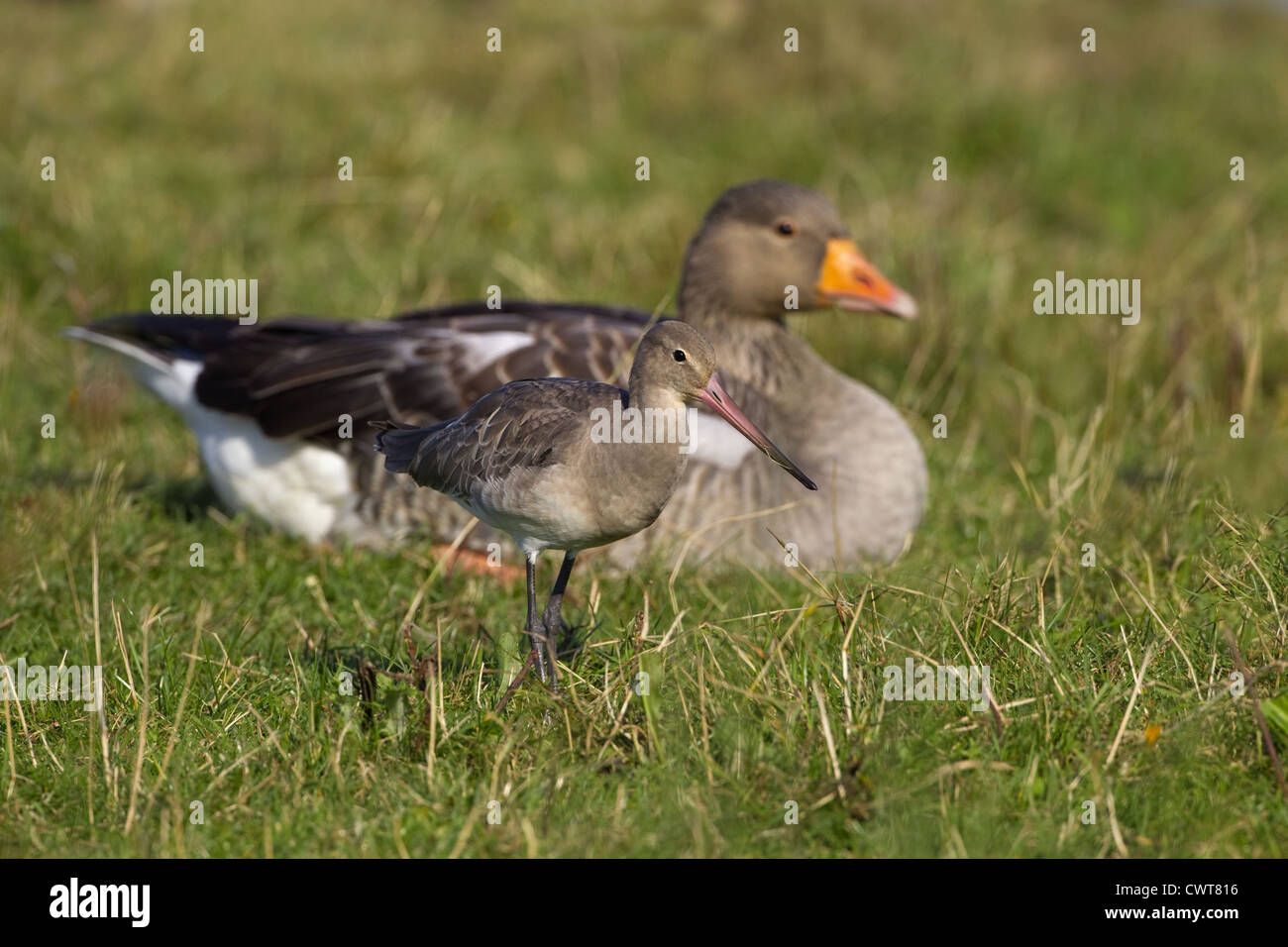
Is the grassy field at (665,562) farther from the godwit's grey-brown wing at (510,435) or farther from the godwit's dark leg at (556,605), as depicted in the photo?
the godwit's grey-brown wing at (510,435)

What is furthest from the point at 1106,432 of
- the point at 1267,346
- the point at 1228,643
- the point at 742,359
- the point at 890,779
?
the point at 890,779

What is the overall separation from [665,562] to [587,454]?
6.00 ft

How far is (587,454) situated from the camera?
12.4 feet

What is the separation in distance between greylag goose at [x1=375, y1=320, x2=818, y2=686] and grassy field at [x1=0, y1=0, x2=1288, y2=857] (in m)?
0.39

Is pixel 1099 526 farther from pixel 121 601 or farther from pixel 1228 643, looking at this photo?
pixel 121 601

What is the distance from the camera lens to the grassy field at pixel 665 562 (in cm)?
357

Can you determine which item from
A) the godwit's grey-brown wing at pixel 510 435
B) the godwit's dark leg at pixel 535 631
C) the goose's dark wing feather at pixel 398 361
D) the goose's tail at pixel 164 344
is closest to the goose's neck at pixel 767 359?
the goose's dark wing feather at pixel 398 361

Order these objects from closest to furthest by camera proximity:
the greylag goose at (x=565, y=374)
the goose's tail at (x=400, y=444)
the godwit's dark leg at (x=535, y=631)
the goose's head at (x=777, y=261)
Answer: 1. the godwit's dark leg at (x=535, y=631)
2. the goose's tail at (x=400, y=444)
3. the greylag goose at (x=565, y=374)
4. the goose's head at (x=777, y=261)

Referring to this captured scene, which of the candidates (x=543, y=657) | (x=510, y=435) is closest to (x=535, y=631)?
(x=543, y=657)

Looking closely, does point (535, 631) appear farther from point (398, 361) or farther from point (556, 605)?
point (398, 361)

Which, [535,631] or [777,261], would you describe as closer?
[535,631]

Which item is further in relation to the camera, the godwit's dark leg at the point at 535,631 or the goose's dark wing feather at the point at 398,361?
the goose's dark wing feather at the point at 398,361

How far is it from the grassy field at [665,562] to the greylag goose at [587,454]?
0.39 meters
